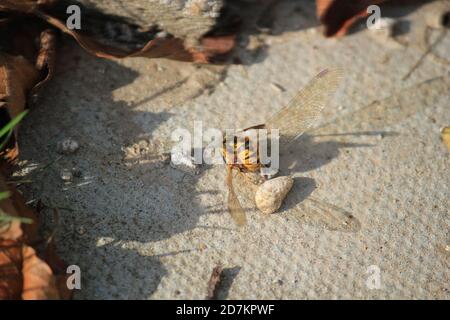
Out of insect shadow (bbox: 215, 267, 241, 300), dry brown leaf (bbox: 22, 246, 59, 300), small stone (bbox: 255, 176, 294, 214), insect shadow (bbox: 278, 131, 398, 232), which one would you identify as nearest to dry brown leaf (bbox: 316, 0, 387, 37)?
insect shadow (bbox: 278, 131, 398, 232)

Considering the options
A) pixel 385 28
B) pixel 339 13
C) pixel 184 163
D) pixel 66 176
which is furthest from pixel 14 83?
pixel 385 28

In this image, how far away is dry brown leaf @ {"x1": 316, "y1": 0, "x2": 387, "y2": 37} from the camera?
2.87 metres

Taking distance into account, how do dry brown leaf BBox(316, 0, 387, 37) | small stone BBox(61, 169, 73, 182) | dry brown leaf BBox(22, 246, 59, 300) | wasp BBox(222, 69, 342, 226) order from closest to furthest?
dry brown leaf BBox(22, 246, 59, 300) → small stone BBox(61, 169, 73, 182) → wasp BBox(222, 69, 342, 226) → dry brown leaf BBox(316, 0, 387, 37)

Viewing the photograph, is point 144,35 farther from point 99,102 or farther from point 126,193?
point 126,193

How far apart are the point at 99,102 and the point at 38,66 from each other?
329mm

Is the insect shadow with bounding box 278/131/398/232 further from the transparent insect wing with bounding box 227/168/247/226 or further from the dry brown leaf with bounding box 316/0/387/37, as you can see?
the dry brown leaf with bounding box 316/0/387/37

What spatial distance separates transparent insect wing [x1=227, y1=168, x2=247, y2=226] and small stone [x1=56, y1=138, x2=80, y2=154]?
73 centimetres

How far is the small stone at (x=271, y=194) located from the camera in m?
2.29

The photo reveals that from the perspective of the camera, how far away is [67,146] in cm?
241

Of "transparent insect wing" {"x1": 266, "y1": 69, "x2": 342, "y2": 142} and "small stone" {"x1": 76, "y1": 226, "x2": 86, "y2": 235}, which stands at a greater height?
"transparent insect wing" {"x1": 266, "y1": 69, "x2": 342, "y2": 142}

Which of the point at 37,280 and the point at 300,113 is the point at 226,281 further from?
the point at 300,113

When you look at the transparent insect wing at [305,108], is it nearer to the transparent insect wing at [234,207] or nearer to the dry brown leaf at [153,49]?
the transparent insect wing at [234,207]

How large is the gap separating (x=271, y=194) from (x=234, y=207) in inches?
7.2
